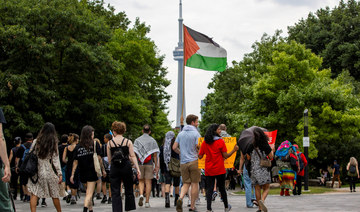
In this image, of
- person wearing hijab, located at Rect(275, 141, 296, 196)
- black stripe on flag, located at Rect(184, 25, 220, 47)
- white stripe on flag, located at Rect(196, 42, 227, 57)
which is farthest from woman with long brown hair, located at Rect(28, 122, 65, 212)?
person wearing hijab, located at Rect(275, 141, 296, 196)

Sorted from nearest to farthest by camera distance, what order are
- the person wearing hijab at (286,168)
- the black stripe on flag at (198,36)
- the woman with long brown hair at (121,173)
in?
the woman with long brown hair at (121,173) < the person wearing hijab at (286,168) < the black stripe on flag at (198,36)

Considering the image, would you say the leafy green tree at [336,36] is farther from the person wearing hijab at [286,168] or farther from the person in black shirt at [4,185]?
the person in black shirt at [4,185]

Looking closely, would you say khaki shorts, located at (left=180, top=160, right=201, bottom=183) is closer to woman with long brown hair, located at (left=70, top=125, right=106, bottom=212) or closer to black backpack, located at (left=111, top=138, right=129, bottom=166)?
woman with long brown hair, located at (left=70, top=125, right=106, bottom=212)

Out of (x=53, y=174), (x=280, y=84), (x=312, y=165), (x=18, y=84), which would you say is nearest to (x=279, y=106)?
(x=280, y=84)

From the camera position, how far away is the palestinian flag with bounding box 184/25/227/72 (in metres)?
18.0

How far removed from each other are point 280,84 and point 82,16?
14.5 meters

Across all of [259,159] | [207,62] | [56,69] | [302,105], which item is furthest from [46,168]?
[302,105]

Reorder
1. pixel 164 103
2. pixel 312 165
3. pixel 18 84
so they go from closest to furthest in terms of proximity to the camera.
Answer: pixel 18 84 → pixel 312 165 → pixel 164 103

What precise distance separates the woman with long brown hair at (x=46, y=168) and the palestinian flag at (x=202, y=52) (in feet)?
28.3

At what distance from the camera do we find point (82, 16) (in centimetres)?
3130

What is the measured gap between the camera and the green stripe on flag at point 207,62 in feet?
59.8

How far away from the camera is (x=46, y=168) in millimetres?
9617

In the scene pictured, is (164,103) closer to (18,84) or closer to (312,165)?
(312,165)

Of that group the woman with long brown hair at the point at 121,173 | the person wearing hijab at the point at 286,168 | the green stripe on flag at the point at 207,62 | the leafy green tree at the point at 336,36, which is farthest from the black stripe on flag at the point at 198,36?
the leafy green tree at the point at 336,36
